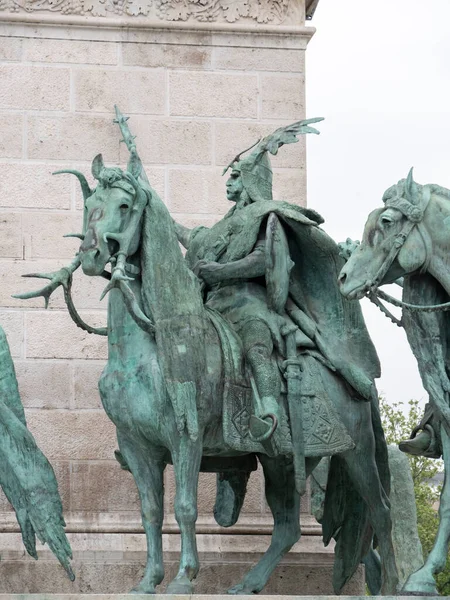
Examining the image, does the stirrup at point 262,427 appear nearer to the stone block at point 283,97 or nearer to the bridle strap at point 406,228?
the bridle strap at point 406,228

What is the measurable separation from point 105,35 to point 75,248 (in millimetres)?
1669

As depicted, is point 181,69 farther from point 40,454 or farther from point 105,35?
point 40,454

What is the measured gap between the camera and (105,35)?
1317 centimetres

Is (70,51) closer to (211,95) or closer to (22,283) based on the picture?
(211,95)

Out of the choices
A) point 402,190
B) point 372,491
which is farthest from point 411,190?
point 372,491

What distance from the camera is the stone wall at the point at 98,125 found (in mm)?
12648

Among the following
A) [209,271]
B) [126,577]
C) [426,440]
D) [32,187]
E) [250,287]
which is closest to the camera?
[426,440]

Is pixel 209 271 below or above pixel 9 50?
below

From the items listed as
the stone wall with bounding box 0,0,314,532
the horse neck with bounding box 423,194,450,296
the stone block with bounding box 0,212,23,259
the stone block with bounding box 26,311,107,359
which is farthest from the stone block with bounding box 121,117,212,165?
the horse neck with bounding box 423,194,450,296

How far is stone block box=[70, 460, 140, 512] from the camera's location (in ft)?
40.7

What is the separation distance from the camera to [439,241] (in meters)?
10.4

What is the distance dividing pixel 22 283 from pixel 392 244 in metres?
3.37

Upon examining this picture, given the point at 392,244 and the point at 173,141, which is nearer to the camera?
the point at 392,244

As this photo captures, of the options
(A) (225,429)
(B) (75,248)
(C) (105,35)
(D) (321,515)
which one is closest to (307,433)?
(A) (225,429)
